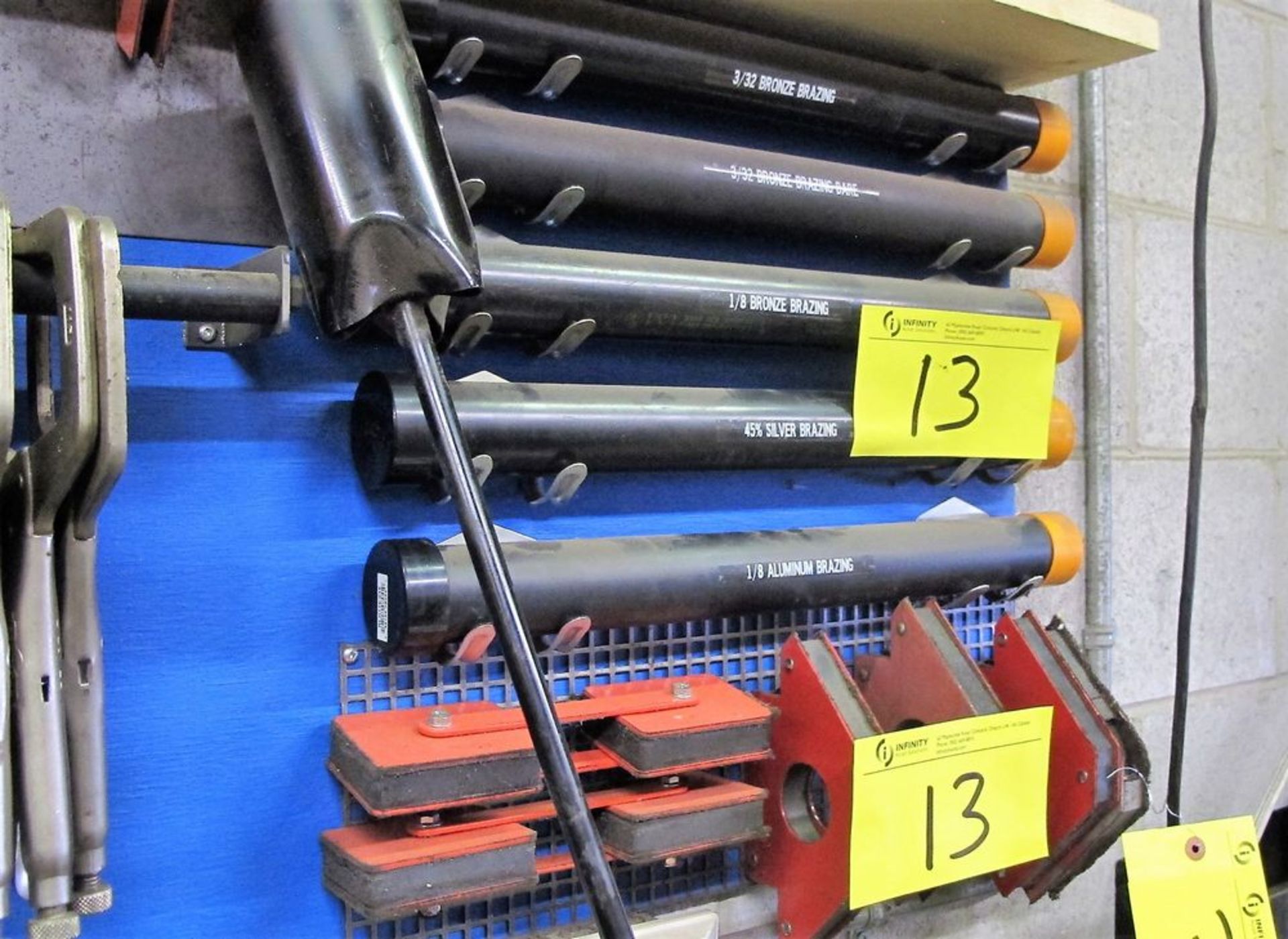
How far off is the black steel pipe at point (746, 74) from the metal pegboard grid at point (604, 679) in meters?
0.36

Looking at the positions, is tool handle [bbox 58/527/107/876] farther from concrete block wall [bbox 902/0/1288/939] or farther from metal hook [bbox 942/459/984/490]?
concrete block wall [bbox 902/0/1288/939]

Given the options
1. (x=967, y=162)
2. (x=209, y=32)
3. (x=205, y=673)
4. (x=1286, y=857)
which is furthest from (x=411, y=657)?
(x=1286, y=857)

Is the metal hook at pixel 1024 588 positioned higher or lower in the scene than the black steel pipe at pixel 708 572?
lower

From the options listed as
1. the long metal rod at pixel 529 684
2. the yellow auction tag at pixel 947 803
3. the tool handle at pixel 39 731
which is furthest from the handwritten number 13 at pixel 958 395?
the tool handle at pixel 39 731

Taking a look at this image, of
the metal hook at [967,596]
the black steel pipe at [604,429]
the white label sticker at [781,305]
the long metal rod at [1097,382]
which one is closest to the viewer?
the black steel pipe at [604,429]

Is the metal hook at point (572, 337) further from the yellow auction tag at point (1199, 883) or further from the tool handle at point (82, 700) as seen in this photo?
the yellow auction tag at point (1199, 883)

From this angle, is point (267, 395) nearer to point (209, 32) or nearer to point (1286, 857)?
point (209, 32)

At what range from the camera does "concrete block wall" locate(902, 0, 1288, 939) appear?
109 cm

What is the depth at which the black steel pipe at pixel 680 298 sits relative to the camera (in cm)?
66

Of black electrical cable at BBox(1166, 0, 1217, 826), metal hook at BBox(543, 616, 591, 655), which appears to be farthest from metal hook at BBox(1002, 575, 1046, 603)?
metal hook at BBox(543, 616, 591, 655)

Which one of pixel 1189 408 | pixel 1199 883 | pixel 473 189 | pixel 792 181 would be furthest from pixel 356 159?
pixel 1189 408

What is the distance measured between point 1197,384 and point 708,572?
0.63m

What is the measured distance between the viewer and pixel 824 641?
785 mm

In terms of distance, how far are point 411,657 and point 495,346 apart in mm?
202
